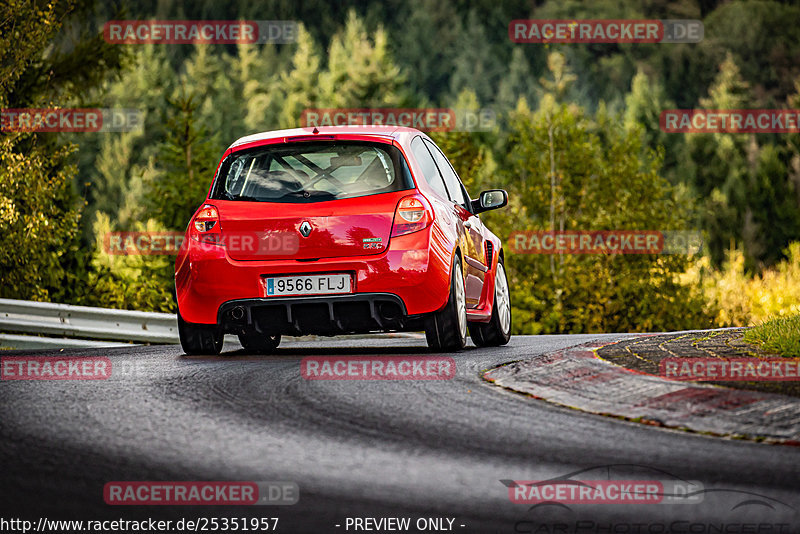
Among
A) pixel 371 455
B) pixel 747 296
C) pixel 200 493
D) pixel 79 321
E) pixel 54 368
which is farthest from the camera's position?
pixel 747 296

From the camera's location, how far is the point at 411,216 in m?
8.41

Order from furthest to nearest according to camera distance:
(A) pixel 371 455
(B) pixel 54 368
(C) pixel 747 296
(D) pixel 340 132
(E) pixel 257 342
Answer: (C) pixel 747 296
(E) pixel 257 342
(D) pixel 340 132
(B) pixel 54 368
(A) pixel 371 455

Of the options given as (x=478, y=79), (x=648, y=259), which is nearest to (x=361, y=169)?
(x=648, y=259)

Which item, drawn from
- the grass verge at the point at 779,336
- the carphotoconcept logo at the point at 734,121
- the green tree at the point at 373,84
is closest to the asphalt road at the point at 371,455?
the grass verge at the point at 779,336

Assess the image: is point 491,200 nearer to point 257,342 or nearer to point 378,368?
point 257,342

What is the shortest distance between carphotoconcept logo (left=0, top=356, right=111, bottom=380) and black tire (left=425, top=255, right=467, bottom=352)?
8.04 ft

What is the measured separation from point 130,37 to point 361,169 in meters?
17.6

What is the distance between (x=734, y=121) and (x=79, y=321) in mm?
76524

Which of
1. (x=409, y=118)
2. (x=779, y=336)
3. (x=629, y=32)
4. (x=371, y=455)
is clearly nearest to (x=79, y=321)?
(x=779, y=336)

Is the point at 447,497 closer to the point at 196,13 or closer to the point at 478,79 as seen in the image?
the point at 478,79

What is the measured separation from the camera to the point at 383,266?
8.31 m

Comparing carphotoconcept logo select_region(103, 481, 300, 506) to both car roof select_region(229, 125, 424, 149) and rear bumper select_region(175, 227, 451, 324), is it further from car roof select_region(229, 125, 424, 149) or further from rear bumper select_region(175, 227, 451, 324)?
car roof select_region(229, 125, 424, 149)

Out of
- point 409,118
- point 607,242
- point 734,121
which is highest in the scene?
point 734,121

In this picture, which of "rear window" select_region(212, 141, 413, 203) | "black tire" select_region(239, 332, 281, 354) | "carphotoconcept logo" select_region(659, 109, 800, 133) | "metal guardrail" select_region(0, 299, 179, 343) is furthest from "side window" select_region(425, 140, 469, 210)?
"carphotoconcept logo" select_region(659, 109, 800, 133)
